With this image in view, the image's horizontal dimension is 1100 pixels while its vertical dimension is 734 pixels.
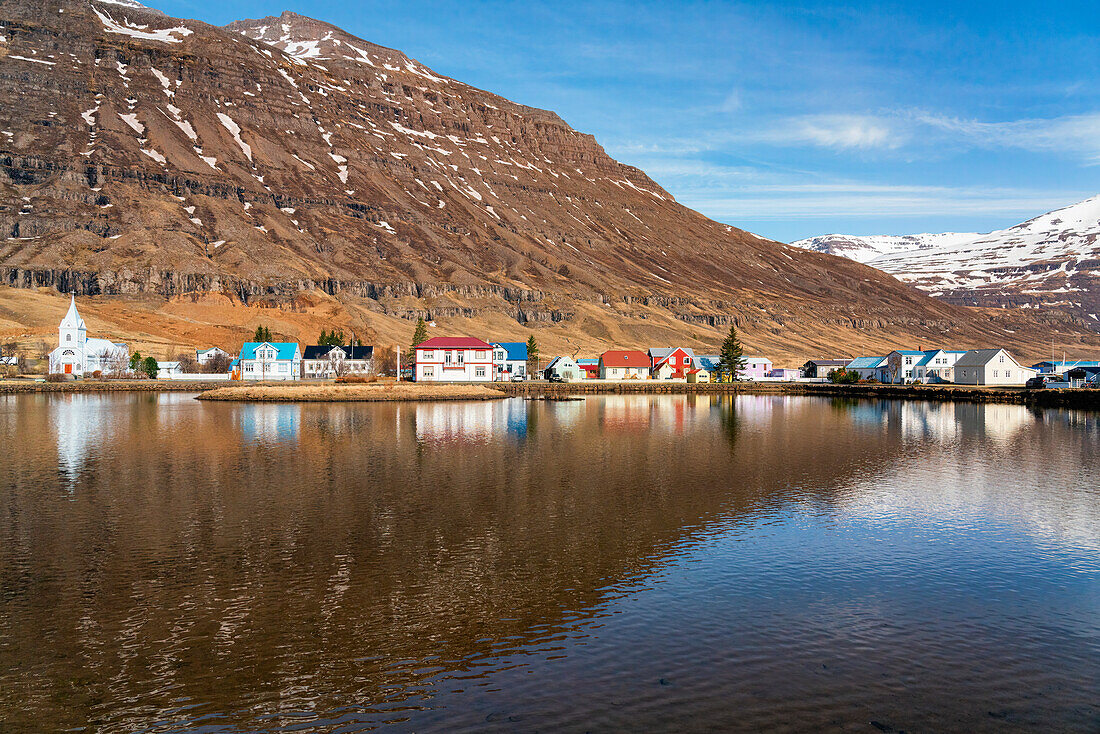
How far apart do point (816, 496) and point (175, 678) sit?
87.7 feet

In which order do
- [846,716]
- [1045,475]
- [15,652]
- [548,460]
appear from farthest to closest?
[548,460]
[1045,475]
[15,652]
[846,716]

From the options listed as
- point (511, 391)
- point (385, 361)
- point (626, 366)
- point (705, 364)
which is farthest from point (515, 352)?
point (705, 364)

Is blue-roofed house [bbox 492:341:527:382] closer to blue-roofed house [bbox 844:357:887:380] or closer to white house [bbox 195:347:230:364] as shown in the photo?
white house [bbox 195:347:230:364]

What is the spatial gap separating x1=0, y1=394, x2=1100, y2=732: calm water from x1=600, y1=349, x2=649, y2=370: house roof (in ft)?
341

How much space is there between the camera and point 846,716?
12.8m

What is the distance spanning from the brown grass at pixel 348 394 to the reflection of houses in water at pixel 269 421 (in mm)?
5530

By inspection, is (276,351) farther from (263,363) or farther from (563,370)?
(563,370)

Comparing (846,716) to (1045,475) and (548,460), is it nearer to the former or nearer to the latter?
(548,460)

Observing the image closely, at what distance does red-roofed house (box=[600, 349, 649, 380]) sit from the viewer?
145750 millimetres

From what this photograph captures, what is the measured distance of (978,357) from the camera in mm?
131750

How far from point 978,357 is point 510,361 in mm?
86162

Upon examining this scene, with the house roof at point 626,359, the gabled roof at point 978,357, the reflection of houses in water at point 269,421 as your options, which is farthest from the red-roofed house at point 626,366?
the reflection of houses in water at point 269,421

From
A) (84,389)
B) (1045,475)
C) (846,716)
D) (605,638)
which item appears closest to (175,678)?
(605,638)

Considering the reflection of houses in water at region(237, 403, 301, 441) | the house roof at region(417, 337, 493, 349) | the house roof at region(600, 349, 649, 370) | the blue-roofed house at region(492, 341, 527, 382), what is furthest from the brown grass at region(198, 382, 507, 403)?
the house roof at region(600, 349, 649, 370)
